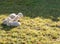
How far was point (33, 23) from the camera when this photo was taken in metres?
6.92

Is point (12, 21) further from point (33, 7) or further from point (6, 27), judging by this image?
point (33, 7)

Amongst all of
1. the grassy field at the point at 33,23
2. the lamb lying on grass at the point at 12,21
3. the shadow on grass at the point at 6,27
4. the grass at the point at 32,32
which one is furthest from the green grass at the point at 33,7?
the shadow on grass at the point at 6,27

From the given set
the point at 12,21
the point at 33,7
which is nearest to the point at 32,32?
the point at 12,21

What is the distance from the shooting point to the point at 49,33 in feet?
20.6

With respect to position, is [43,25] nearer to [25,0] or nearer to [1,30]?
[1,30]

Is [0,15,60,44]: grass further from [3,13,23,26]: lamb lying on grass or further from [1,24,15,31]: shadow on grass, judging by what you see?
[3,13,23,26]: lamb lying on grass

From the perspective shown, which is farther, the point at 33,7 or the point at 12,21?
the point at 33,7

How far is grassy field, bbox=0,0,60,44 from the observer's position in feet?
19.2

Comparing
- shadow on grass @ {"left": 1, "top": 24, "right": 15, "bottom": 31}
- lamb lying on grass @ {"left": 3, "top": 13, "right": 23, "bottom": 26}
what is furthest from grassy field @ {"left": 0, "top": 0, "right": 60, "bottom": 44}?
lamb lying on grass @ {"left": 3, "top": 13, "right": 23, "bottom": 26}

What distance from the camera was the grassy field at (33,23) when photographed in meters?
5.87

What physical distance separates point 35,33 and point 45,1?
10.8 feet

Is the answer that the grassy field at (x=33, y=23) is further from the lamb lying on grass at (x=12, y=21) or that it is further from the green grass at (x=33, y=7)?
the lamb lying on grass at (x=12, y=21)

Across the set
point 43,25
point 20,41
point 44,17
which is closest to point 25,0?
point 44,17

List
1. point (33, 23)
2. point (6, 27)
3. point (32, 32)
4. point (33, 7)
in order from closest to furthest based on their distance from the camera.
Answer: point (32, 32) < point (6, 27) < point (33, 23) < point (33, 7)
